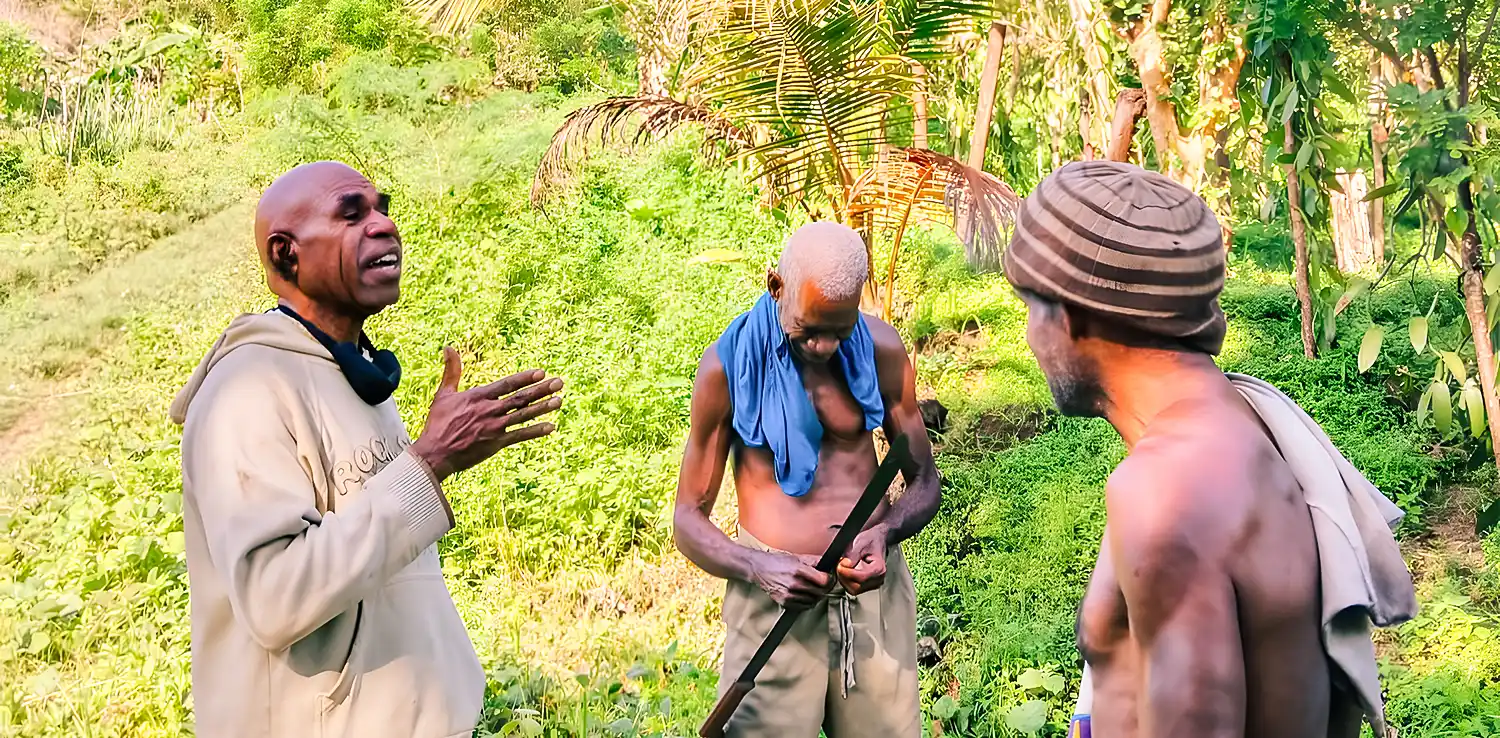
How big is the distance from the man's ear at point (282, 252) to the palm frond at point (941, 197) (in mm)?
3810

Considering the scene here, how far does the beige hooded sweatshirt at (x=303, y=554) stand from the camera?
2174mm

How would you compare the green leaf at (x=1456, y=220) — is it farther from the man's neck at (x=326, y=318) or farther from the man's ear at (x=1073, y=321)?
the man's neck at (x=326, y=318)

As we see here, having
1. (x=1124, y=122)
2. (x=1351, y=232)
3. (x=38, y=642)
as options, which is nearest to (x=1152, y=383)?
(x=38, y=642)

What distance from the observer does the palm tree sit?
5809mm

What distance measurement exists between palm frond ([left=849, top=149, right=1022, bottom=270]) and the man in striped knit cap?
13.5 ft

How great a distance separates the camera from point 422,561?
253 cm

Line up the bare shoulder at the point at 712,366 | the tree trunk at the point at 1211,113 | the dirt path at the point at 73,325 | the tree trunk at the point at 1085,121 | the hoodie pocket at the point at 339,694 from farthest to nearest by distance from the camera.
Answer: the tree trunk at the point at 1085,121 → the dirt path at the point at 73,325 → the tree trunk at the point at 1211,113 → the bare shoulder at the point at 712,366 → the hoodie pocket at the point at 339,694

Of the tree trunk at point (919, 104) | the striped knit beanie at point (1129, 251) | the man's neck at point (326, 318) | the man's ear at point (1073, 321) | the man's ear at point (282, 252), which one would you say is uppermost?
the striped knit beanie at point (1129, 251)

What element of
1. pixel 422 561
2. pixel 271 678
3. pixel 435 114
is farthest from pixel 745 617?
pixel 435 114

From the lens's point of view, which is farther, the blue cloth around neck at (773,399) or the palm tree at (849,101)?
the palm tree at (849,101)

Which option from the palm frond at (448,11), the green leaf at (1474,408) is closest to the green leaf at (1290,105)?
the green leaf at (1474,408)

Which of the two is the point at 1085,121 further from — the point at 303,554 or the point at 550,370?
the point at 303,554

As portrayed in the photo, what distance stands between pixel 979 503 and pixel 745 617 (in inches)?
138

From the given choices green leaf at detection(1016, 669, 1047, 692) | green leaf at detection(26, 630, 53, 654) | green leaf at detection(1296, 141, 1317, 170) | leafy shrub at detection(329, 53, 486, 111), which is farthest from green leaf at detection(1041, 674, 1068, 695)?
leafy shrub at detection(329, 53, 486, 111)
